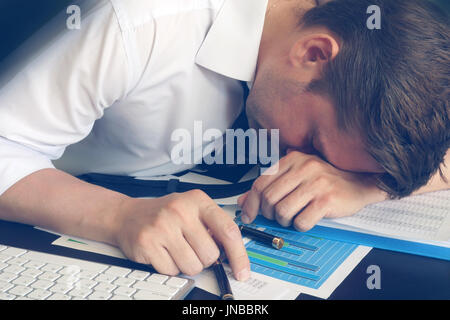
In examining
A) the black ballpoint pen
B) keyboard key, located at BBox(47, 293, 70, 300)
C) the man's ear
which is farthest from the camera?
the man's ear

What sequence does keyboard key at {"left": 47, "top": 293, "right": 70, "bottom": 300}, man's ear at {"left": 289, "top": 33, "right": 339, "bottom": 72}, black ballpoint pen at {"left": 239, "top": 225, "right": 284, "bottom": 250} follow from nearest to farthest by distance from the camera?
keyboard key at {"left": 47, "top": 293, "right": 70, "bottom": 300} → black ballpoint pen at {"left": 239, "top": 225, "right": 284, "bottom": 250} → man's ear at {"left": 289, "top": 33, "right": 339, "bottom": 72}

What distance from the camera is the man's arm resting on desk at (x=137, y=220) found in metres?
0.57

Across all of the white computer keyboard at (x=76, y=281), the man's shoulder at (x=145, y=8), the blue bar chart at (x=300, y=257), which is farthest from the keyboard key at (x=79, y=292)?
the man's shoulder at (x=145, y=8)

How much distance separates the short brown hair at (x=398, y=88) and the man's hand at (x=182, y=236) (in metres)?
0.27

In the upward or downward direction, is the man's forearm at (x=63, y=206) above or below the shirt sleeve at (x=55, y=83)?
below

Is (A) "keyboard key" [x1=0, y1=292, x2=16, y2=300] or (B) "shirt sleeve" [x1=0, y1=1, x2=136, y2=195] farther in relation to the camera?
(B) "shirt sleeve" [x1=0, y1=1, x2=136, y2=195]

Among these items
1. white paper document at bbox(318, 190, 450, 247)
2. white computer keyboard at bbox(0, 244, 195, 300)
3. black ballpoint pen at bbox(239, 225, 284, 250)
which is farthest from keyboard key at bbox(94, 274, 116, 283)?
white paper document at bbox(318, 190, 450, 247)

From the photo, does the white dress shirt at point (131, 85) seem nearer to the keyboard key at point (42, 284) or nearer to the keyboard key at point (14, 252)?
the keyboard key at point (14, 252)

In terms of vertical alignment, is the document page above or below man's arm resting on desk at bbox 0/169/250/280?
below

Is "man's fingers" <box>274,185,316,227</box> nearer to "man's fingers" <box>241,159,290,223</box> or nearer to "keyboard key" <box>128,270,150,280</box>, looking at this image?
"man's fingers" <box>241,159,290,223</box>

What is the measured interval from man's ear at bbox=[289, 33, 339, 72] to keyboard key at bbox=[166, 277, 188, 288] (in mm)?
423

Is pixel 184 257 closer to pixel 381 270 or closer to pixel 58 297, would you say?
pixel 58 297

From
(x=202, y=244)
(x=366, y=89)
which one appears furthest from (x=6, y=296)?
(x=366, y=89)

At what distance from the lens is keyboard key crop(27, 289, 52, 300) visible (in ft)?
1.60
